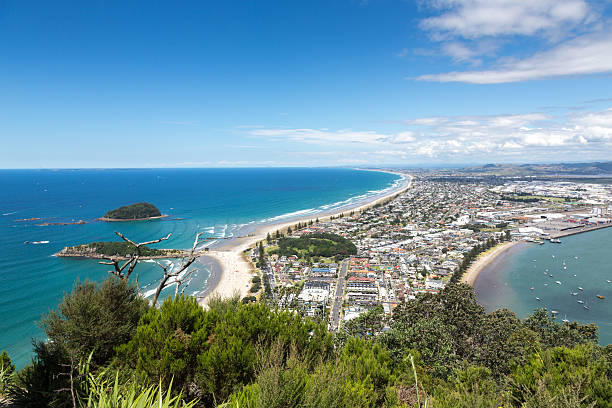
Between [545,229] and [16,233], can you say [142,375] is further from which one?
[545,229]

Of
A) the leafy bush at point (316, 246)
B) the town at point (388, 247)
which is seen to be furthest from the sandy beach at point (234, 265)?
the leafy bush at point (316, 246)

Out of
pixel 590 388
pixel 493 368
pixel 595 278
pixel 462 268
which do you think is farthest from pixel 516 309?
pixel 590 388

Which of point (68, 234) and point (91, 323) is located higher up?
point (91, 323)

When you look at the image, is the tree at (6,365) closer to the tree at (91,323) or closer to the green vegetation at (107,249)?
the tree at (91,323)

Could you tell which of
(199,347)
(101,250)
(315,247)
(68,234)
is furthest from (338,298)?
(68,234)

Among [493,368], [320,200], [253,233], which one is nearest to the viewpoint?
[493,368]

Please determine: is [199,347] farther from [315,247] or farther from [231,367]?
[315,247]
